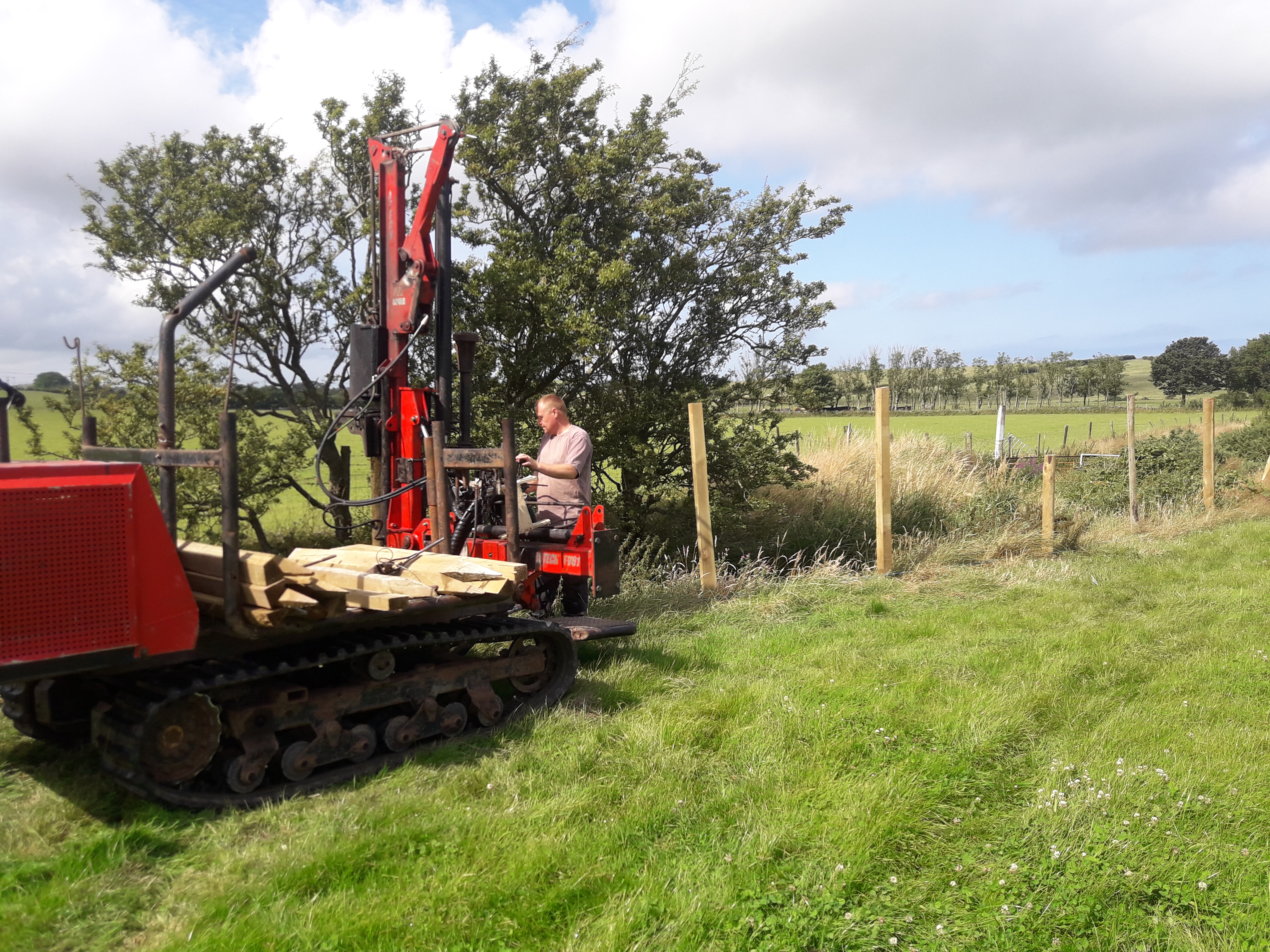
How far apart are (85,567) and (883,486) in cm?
794

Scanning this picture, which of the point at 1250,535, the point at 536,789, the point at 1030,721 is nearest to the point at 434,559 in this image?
the point at 536,789

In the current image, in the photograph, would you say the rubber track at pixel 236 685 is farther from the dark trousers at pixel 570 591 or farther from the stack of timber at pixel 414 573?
the dark trousers at pixel 570 591

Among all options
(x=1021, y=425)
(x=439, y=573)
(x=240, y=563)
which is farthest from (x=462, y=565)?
(x=1021, y=425)

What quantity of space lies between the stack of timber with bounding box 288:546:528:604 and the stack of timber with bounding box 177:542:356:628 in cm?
14

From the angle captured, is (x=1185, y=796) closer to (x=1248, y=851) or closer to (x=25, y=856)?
(x=1248, y=851)

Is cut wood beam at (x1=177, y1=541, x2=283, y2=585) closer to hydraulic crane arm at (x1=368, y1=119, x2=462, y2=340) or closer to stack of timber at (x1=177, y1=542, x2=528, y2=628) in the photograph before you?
stack of timber at (x1=177, y1=542, x2=528, y2=628)

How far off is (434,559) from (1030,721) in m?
3.42

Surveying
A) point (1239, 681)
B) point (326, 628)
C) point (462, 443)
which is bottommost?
point (1239, 681)

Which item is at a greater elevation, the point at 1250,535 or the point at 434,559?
the point at 434,559

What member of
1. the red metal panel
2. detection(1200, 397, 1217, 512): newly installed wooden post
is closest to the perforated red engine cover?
the red metal panel

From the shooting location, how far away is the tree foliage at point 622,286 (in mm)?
10398

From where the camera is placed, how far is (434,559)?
15.5 feet

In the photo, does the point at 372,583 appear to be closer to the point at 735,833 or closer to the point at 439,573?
the point at 439,573

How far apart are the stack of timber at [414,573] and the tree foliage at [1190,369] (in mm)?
74753
